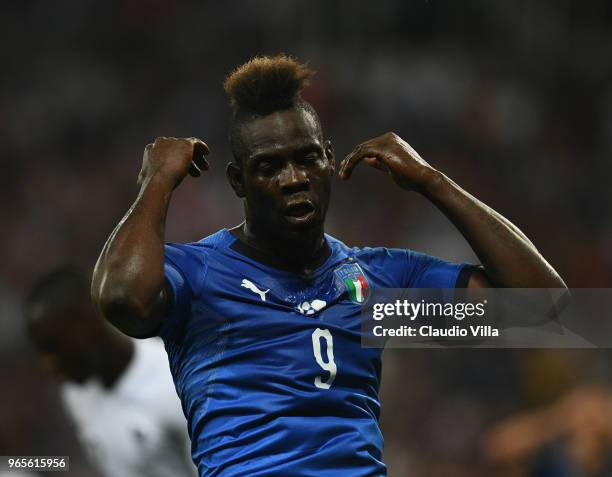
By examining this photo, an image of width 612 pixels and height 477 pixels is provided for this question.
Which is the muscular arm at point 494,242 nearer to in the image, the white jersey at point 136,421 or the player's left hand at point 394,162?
the player's left hand at point 394,162

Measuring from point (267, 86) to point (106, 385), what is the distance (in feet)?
7.85

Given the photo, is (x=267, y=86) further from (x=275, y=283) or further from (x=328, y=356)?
(x=328, y=356)

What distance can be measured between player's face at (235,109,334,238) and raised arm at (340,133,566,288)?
18 centimetres

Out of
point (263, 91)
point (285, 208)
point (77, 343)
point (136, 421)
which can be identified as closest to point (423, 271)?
point (285, 208)

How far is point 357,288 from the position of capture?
3.43 metres

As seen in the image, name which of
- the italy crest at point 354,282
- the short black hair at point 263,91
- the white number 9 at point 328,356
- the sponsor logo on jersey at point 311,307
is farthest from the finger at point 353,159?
the white number 9 at point 328,356

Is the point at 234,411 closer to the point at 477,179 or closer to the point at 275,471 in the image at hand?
the point at 275,471

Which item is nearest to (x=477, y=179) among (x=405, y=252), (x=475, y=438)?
(x=475, y=438)

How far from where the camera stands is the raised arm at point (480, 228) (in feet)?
11.0

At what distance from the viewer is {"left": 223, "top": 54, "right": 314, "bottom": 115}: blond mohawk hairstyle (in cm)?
337

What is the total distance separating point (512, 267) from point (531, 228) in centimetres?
565

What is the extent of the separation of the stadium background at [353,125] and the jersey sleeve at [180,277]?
4593mm

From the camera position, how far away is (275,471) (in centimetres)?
302

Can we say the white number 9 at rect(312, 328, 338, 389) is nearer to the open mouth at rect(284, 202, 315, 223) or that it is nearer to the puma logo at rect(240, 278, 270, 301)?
the puma logo at rect(240, 278, 270, 301)
